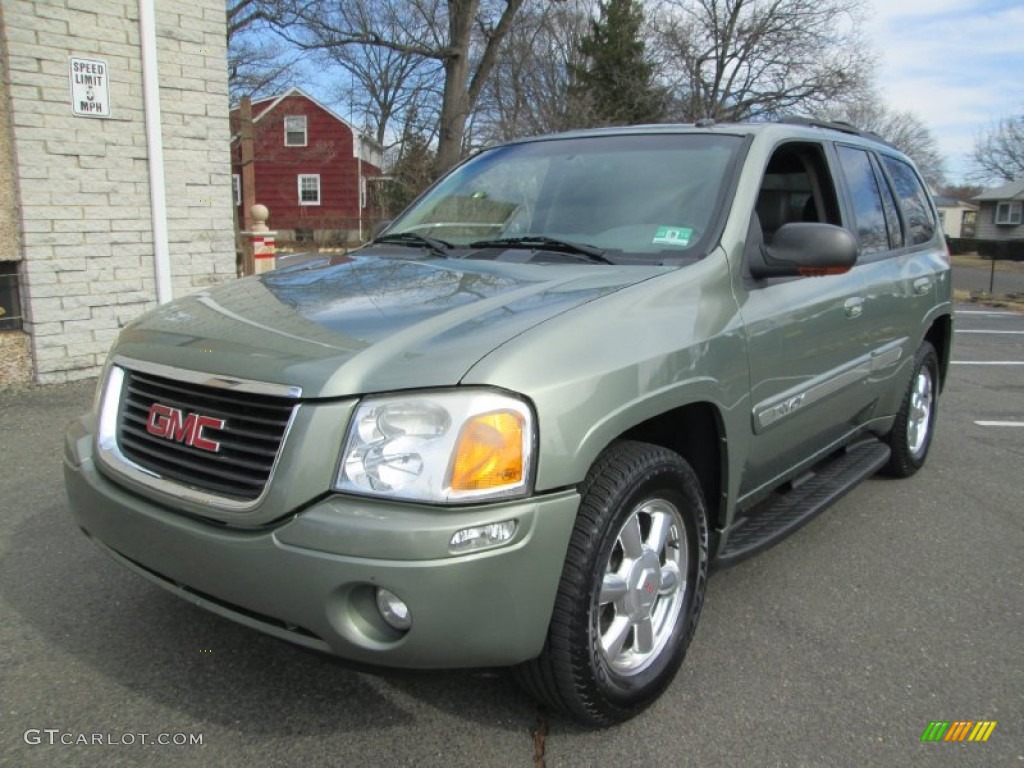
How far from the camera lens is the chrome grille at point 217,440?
209cm

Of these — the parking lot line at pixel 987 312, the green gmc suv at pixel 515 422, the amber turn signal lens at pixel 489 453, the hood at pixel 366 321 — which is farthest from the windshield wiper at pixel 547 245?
the parking lot line at pixel 987 312

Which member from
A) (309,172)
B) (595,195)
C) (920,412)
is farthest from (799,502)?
(309,172)

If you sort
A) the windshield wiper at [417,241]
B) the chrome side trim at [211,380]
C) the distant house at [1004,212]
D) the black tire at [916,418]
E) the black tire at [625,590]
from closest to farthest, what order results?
the chrome side trim at [211,380] → the black tire at [625,590] → the windshield wiper at [417,241] → the black tire at [916,418] → the distant house at [1004,212]

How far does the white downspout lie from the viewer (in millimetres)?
6785

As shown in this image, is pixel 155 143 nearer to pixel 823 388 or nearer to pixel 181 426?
pixel 181 426

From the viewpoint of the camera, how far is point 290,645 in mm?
2141

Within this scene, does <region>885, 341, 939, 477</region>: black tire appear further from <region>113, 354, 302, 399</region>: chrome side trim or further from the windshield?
<region>113, 354, 302, 399</region>: chrome side trim

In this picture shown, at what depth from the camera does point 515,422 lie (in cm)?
203

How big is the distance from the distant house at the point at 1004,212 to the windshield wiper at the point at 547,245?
6189 centimetres

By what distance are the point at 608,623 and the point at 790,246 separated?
1.46 m

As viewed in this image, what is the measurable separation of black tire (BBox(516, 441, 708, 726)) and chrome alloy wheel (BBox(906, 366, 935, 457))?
107 inches

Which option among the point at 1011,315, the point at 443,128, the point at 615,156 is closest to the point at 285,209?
the point at 443,128

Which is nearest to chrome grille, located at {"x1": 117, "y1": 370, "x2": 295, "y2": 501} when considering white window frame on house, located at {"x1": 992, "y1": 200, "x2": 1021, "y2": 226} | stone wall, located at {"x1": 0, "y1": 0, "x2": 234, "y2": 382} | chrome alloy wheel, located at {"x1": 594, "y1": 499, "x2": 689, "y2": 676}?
chrome alloy wheel, located at {"x1": 594, "y1": 499, "x2": 689, "y2": 676}

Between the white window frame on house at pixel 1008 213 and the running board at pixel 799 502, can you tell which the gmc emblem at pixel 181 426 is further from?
the white window frame on house at pixel 1008 213
